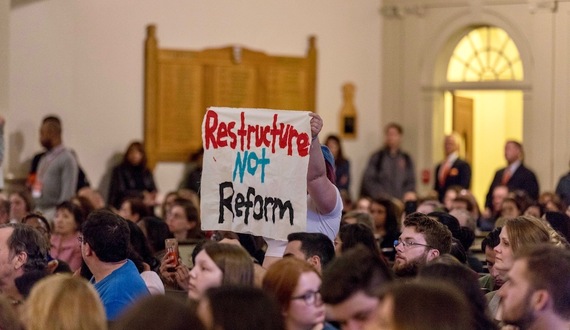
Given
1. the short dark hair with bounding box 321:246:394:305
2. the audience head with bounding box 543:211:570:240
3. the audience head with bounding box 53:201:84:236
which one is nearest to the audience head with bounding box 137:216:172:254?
the audience head with bounding box 53:201:84:236

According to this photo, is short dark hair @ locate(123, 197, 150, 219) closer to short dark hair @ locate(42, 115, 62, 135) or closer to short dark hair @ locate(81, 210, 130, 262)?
short dark hair @ locate(42, 115, 62, 135)

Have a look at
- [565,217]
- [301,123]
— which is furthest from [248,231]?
[565,217]

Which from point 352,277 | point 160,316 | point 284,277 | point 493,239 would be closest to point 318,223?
point 493,239

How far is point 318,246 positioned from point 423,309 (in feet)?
9.60

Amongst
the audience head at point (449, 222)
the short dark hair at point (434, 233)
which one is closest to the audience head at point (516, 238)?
the short dark hair at point (434, 233)

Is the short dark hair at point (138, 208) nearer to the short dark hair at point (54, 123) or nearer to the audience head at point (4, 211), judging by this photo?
the audience head at point (4, 211)

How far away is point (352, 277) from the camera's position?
483 cm

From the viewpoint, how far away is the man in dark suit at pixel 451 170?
1666 centimetres

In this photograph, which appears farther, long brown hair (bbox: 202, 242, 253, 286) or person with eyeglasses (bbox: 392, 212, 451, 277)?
person with eyeglasses (bbox: 392, 212, 451, 277)

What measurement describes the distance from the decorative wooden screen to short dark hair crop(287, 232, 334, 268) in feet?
31.3

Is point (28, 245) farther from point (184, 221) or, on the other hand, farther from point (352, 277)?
point (184, 221)

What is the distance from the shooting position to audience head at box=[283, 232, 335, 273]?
6482 millimetres

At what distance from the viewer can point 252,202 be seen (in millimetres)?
7613

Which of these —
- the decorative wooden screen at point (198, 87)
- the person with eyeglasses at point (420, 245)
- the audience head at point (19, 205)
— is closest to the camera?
the person with eyeglasses at point (420, 245)
